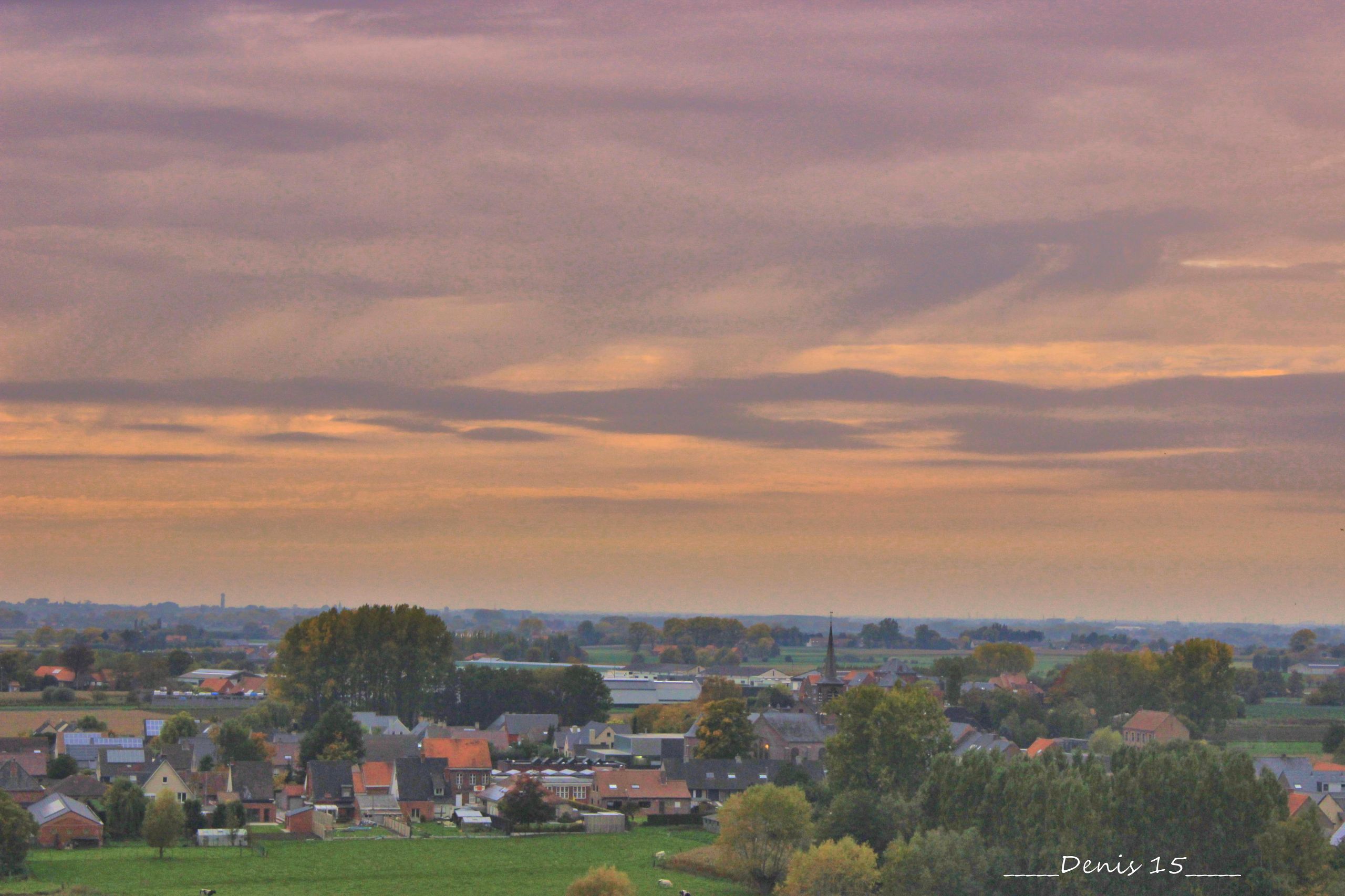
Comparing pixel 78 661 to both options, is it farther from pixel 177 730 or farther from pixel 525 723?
pixel 525 723

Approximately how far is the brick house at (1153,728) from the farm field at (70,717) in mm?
65463

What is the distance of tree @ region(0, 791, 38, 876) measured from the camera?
53469 mm

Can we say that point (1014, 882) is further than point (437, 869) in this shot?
No

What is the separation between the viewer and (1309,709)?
433 feet

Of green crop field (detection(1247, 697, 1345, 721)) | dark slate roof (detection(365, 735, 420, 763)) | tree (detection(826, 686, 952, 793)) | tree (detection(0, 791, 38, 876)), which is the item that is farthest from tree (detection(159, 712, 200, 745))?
green crop field (detection(1247, 697, 1345, 721))

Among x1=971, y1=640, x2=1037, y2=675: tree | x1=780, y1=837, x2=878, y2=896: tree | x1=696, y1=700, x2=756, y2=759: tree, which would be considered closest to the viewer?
x1=780, y1=837, x2=878, y2=896: tree

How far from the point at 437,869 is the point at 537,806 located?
496 inches

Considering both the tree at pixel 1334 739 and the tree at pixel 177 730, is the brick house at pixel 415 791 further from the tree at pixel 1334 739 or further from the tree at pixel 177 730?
the tree at pixel 1334 739

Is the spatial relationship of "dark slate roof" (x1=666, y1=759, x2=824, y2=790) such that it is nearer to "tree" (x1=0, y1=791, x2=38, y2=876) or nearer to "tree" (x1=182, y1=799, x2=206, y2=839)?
"tree" (x1=182, y1=799, x2=206, y2=839)

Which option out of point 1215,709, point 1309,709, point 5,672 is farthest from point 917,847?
point 5,672

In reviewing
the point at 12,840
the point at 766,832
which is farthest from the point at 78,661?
the point at 766,832

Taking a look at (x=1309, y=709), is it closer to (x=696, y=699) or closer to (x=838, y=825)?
(x=696, y=699)

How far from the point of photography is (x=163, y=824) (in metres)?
59.5

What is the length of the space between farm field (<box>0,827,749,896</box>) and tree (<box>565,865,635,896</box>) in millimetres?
4684
